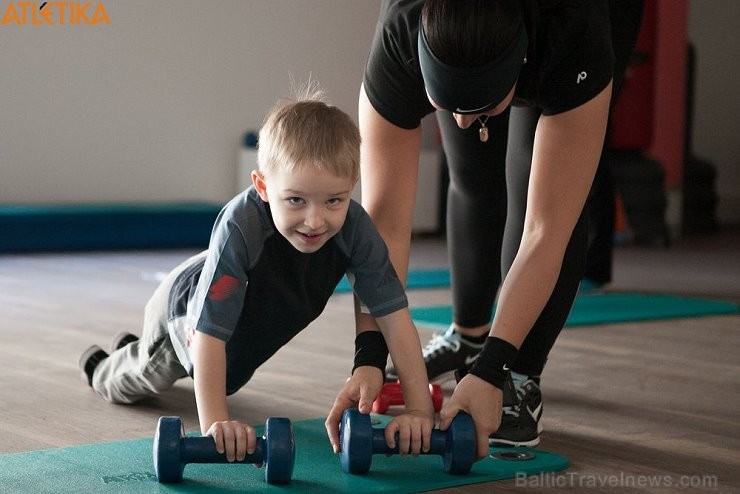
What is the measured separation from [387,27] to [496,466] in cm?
70

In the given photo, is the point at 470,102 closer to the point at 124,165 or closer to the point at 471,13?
the point at 471,13

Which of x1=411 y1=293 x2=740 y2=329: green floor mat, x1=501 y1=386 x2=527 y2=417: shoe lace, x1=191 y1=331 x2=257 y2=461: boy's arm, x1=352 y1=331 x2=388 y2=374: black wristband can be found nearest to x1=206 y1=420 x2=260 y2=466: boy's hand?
x1=191 y1=331 x2=257 y2=461: boy's arm

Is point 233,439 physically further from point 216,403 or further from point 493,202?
point 493,202

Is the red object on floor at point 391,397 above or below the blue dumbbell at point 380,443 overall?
below

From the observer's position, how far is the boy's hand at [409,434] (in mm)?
1535

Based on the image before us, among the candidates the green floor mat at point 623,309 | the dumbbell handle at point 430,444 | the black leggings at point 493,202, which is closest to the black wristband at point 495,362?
the dumbbell handle at point 430,444

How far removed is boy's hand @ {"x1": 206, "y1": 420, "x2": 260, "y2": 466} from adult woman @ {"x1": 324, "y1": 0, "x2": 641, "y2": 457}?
0.94 feet

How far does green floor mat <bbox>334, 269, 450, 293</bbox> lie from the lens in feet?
12.6

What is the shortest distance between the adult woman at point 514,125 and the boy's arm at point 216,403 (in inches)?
10.4

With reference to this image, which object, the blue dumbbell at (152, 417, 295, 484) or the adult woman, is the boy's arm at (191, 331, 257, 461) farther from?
the adult woman

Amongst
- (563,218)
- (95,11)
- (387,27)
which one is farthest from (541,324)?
(95,11)

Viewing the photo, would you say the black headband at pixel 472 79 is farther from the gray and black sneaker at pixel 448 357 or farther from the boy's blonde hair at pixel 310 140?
the gray and black sneaker at pixel 448 357

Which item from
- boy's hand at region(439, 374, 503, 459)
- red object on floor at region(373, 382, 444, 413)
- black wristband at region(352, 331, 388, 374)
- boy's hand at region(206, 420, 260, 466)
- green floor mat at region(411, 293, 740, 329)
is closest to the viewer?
boy's hand at region(206, 420, 260, 466)

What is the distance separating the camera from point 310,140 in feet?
5.09
